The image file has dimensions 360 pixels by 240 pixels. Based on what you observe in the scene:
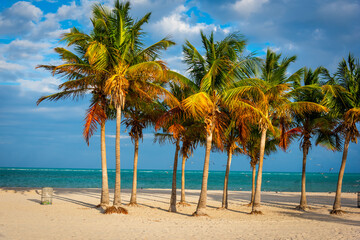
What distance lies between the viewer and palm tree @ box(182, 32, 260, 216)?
1471 cm

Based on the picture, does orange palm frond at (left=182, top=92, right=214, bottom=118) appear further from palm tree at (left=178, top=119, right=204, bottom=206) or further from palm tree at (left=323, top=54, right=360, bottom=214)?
palm tree at (left=323, top=54, right=360, bottom=214)

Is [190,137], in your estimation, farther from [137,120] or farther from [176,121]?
[137,120]

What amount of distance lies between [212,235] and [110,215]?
217 inches

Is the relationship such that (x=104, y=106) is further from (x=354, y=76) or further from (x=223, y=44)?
(x=354, y=76)

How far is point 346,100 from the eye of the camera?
1677 centimetres

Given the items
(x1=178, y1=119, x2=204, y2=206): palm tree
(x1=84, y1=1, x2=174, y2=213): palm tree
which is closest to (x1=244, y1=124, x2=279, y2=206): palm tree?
(x1=178, y1=119, x2=204, y2=206): palm tree

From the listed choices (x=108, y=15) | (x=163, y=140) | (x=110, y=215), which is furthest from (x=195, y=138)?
(x=108, y=15)

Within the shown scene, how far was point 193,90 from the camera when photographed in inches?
619

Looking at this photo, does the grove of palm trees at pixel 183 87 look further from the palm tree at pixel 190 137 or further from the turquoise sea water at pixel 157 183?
the turquoise sea water at pixel 157 183

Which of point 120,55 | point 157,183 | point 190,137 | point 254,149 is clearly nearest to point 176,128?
point 190,137

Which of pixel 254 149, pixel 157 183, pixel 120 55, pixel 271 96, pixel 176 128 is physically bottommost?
pixel 157 183

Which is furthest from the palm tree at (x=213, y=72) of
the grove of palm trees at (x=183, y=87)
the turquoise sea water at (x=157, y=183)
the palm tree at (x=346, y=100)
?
the turquoise sea water at (x=157, y=183)

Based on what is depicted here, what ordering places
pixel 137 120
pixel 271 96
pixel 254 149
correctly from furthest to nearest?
pixel 254 149 → pixel 137 120 → pixel 271 96

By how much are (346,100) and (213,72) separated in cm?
Result: 753
